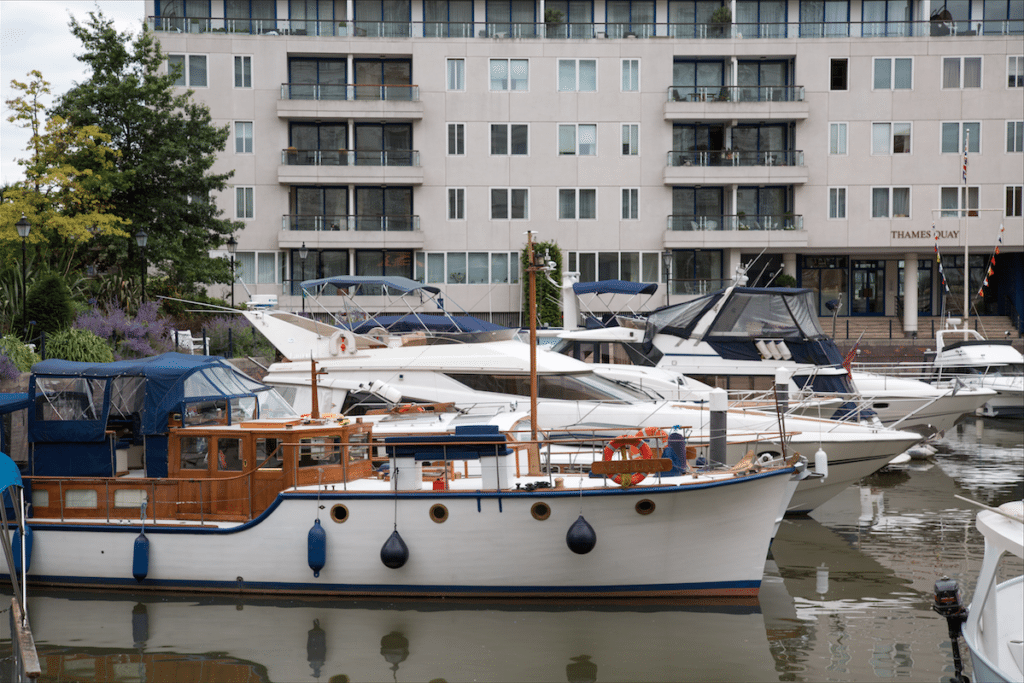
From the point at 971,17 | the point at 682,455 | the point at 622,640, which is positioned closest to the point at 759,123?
the point at 971,17

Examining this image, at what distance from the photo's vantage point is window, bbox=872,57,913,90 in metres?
43.2

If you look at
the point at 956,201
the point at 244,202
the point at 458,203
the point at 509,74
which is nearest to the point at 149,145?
the point at 244,202

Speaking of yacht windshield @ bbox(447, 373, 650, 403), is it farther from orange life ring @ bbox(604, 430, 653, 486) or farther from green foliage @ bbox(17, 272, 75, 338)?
green foliage @ bbox(17, 272, 75, 338)

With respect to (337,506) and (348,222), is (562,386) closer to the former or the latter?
(337,506)

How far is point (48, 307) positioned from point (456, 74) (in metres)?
24.2

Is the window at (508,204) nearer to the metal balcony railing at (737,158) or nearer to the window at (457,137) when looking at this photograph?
the window at (457,137)

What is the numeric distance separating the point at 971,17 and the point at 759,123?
10864 mm

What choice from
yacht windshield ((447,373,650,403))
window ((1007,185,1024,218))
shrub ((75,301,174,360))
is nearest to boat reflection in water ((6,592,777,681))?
yacht windshield ((447,373,650,403))

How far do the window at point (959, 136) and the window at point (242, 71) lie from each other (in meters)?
30.9

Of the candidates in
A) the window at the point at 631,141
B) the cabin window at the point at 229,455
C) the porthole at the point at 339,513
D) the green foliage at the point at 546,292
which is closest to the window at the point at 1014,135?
the window at the point at 631,141

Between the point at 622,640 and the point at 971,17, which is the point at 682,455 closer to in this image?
the point at 622,640

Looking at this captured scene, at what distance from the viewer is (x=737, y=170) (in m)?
43.1

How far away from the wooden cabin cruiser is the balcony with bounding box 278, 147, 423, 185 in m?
29.7

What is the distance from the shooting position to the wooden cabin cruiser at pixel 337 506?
1228 cm
